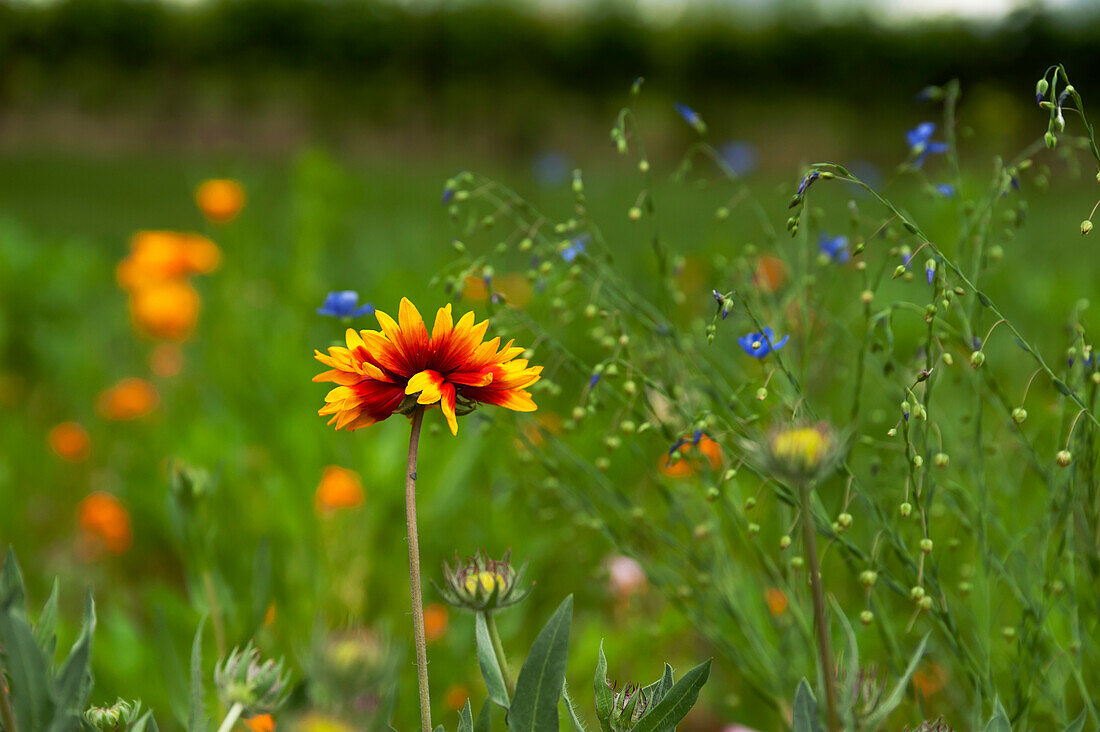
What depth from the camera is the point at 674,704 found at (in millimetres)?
423

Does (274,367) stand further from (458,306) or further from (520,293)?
(520,293)

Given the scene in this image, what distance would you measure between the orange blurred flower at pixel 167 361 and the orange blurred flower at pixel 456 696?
121cm

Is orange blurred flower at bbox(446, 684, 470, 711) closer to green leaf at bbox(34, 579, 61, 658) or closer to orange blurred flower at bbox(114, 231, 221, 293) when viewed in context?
green leaf at bbox(34, 579, 61, 658)

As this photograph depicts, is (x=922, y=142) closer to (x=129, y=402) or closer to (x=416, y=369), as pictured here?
(x=416, y=369)

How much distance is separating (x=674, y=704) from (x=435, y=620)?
2.10 feet

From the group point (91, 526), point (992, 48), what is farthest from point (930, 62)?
point (91, 526)

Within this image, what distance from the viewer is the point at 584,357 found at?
1.52 metres

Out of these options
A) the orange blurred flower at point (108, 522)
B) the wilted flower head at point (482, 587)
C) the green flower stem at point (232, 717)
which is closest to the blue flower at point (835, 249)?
the wilted flower head at point (482, 587)

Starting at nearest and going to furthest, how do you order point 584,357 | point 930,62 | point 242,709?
point 242,709, point 584,357, point 930,62

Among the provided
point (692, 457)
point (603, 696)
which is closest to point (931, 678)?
point (692, 457)

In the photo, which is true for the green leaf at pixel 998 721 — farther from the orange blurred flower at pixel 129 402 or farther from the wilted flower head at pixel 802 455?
the orange blurred flower at pixel 129 402

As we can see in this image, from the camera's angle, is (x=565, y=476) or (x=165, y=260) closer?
(x=565, y=476)

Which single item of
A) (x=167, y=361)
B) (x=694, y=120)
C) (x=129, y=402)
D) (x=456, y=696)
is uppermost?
(x=167, y=361)

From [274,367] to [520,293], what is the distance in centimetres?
45
